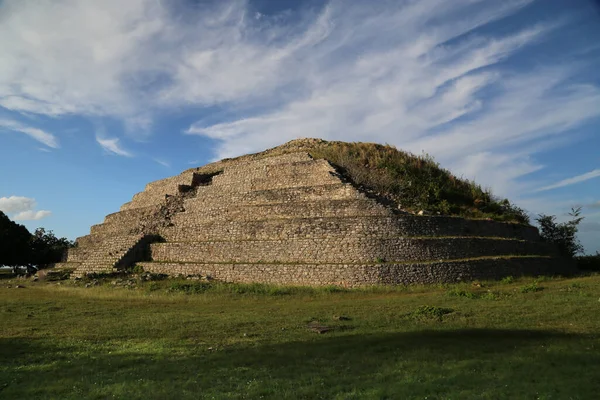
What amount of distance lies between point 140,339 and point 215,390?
15.6 ft

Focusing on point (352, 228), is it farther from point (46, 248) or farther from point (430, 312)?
point (46, 248)

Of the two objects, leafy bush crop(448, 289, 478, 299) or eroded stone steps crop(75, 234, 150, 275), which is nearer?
leafy bush crop(448, 289, 478, 299)

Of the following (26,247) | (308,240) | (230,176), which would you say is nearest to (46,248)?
(26,247)

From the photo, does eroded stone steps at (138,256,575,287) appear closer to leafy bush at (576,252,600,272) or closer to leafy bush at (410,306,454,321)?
leafy bush at (410,306,454,321)

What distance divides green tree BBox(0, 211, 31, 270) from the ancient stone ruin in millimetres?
8337

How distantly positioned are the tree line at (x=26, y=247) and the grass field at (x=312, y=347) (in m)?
21.2

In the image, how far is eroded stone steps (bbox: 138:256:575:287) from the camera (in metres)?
19.1

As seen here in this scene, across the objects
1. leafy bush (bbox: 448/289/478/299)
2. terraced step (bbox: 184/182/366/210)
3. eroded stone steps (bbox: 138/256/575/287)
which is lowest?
leafy bush (bbox: 448/289/478/299)

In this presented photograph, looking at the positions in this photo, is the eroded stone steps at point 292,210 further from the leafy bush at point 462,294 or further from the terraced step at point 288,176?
the leafy bush at point 462,294

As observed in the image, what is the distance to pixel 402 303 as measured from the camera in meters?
15.1

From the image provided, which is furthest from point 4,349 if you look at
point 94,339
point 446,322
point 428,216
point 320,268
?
point 428,216

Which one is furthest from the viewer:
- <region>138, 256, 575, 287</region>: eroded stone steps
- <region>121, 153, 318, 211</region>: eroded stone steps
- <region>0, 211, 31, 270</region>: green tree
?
<region>0, 211, 31, 270</region>: green tree

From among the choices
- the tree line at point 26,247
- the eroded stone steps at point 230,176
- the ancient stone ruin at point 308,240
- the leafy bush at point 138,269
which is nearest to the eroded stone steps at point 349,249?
the ancient stone ruin at point 308,240

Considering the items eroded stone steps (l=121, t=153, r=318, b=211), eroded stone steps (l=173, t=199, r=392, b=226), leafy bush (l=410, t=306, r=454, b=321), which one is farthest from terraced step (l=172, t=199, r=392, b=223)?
leafy bush (l=410, t=306, r=454, b=321)
